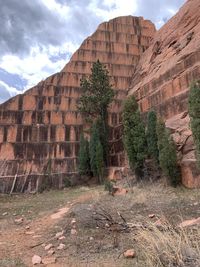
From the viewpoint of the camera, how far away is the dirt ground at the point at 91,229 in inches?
231

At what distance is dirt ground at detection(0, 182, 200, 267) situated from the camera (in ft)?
19.2

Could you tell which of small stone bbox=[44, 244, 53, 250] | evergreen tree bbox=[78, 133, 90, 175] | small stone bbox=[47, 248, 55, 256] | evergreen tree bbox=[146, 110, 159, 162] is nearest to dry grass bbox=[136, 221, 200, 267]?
small stone bbox=[47, 248, 55, 256]

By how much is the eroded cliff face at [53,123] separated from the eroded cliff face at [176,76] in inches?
147

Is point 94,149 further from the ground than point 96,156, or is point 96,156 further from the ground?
point 94,149

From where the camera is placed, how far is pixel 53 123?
25.9m

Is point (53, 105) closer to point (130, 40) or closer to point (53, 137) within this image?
point (53, 137)

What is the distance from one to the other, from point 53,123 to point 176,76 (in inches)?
465

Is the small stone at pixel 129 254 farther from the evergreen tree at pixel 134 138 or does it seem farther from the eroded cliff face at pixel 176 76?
the evergreen tree at pixel 134 138

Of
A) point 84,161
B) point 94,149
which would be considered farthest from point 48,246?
point 84,161

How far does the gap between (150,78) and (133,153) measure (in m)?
9.81

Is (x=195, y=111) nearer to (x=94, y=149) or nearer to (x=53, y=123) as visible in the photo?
(x=94, y=149)

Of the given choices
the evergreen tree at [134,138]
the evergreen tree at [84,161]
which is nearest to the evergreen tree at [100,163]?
the evergreen tree at [84,161]

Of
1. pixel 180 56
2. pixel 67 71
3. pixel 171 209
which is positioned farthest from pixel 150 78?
pixel 171 209

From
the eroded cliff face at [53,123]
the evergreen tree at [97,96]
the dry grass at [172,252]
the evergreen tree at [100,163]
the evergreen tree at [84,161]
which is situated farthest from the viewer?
the evergreen tree at [97,96]
